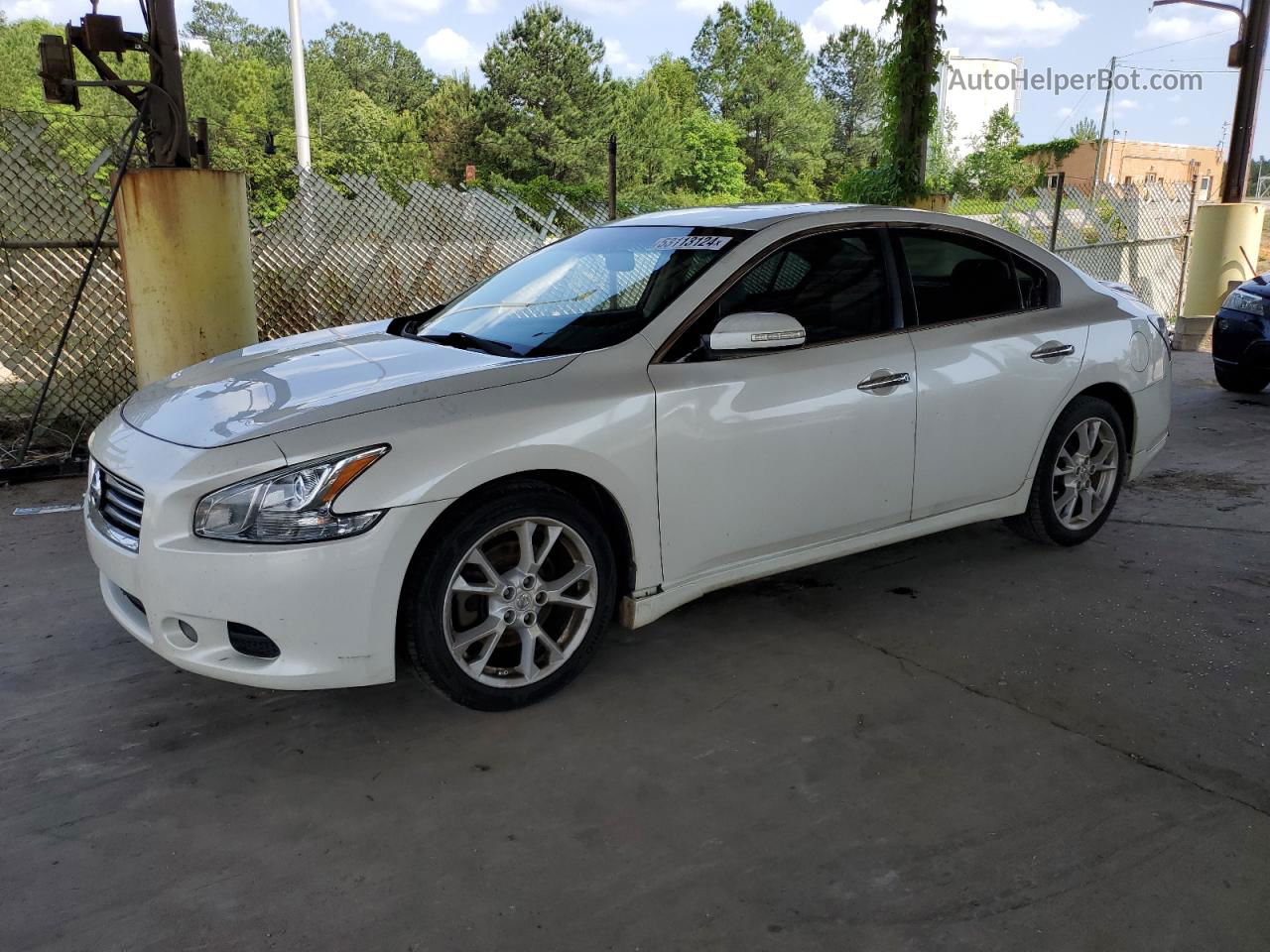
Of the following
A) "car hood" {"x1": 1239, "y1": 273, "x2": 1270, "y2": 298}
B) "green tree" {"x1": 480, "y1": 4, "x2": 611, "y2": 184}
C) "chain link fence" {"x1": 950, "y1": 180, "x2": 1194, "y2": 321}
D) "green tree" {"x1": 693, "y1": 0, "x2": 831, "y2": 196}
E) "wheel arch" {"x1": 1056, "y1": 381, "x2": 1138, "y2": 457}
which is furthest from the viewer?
"green tree" {"x1": 693, "y1": 0, "x2": 831, "y2": 196}

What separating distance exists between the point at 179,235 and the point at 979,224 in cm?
461

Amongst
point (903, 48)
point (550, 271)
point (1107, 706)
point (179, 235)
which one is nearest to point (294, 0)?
point (903, 48)

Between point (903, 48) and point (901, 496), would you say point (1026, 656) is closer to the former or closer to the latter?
point (901, 496)

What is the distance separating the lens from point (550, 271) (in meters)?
4.45

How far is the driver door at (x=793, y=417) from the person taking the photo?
11.8 feet

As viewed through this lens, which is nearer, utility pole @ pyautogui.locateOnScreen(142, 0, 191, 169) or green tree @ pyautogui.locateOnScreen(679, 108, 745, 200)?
utility pole @ pyautogui.locateOnScreen(142, 0, 191, 169)

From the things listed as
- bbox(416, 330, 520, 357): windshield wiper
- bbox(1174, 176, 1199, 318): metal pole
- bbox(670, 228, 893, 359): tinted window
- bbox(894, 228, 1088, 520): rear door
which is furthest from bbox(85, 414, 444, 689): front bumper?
bbox(1174, 176, 1199, 318): metal pole

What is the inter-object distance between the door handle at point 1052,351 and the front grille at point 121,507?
360 centimetres

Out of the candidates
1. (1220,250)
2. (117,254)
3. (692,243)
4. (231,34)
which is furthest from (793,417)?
(231,34)

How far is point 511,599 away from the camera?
335 centimetres

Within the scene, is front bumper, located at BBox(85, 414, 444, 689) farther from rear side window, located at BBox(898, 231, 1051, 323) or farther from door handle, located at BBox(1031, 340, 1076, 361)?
door handle, located at BBox(1031, 340, 1076, 361)

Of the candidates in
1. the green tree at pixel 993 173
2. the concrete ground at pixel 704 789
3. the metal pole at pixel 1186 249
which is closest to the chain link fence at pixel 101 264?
the concrete ground at pixel 704 789

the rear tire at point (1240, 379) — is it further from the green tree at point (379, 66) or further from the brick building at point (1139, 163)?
the green tree at point (379, 66)

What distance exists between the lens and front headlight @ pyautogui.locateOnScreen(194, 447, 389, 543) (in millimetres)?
2969
